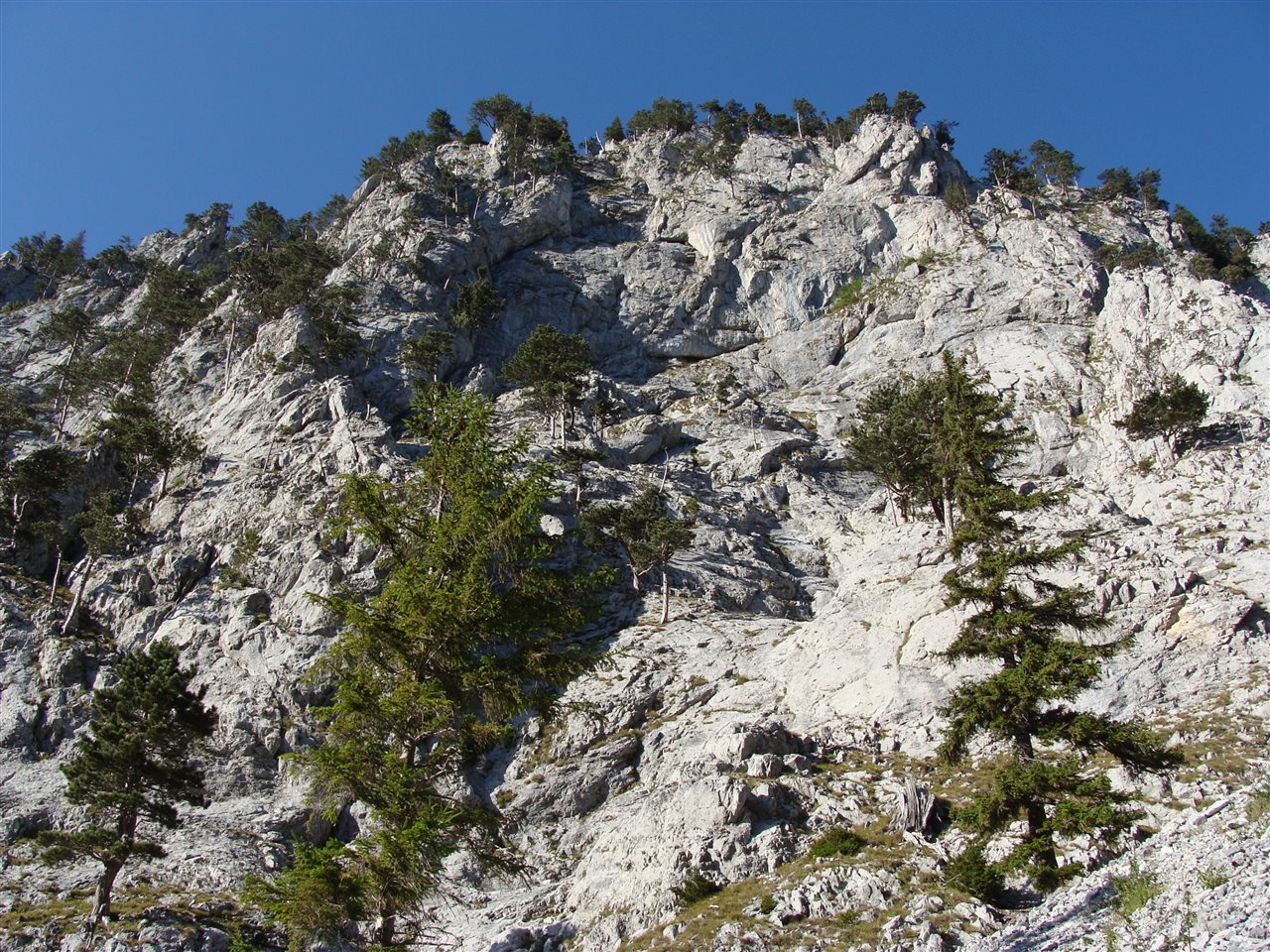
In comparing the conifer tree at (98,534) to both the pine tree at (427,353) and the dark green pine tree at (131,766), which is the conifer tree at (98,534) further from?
the pine tree at (427,353)

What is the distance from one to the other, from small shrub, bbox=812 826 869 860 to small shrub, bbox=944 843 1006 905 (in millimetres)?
5098

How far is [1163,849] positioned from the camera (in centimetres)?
1498

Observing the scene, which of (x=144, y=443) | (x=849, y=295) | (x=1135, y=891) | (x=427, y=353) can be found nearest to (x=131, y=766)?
(x=1135, y=891)

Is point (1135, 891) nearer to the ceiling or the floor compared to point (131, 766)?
nearer to the floor

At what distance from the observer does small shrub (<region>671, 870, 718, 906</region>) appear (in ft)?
81.3

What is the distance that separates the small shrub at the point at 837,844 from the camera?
2525cm

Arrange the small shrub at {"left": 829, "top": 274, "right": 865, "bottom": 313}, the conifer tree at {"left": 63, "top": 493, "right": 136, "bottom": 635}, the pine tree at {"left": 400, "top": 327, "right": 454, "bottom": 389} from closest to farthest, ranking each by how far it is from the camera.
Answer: the conifer tree at {"left": 63, "top": 493, "right": 136, "bottom": 635}
the pine tree at {"left": 400, "top": 327, "right": 454, "bottom": 389}
the small shrub at {"left": 829, "top": 274, "right": 865, "bottom": 313}

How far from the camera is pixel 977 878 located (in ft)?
64.0

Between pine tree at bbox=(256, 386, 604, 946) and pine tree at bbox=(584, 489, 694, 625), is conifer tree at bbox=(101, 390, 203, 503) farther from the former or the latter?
pine tree at bbox=(256, 386, 604, 946)

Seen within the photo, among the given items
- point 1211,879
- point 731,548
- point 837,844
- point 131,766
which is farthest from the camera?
point 731,548

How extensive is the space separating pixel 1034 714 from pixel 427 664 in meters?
14.7

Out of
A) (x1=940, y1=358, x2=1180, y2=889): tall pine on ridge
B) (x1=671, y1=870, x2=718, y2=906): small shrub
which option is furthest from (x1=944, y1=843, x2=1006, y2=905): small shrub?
(x1=671, y1=870, x2=718, y2=906): small shrub

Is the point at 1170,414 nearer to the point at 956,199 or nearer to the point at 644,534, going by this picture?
the point at 644,534

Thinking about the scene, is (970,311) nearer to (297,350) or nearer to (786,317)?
(786,317)
